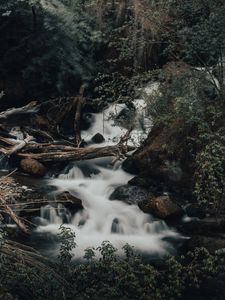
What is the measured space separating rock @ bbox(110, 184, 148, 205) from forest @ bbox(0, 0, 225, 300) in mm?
26

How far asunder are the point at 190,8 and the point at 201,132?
2.47 metres

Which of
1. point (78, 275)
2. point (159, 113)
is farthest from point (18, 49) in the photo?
point (78, 275)

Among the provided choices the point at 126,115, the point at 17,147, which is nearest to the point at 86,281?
the point at 17,147

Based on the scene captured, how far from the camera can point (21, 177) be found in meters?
10.4

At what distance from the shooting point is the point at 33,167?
1060 centimetres

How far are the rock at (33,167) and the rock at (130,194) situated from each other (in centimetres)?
174

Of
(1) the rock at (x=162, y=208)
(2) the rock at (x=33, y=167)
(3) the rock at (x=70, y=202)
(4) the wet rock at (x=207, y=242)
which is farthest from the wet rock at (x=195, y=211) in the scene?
(2) the rock at (x=33, y=167)

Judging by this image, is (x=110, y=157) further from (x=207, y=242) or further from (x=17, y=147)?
(x=207, y=242)

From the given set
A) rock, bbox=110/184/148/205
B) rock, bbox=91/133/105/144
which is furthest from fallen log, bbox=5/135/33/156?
rock, bbox=110/184/148/205

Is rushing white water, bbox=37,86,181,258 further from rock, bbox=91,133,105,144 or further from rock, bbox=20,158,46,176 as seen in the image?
rock, bbox=91,133,105,144

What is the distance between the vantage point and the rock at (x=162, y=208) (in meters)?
8.92

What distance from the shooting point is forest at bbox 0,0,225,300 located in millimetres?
6133

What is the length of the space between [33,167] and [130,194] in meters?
2.31

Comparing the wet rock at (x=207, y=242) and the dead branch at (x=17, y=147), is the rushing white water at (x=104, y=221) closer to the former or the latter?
the wet rock at (x=207, y=242)
